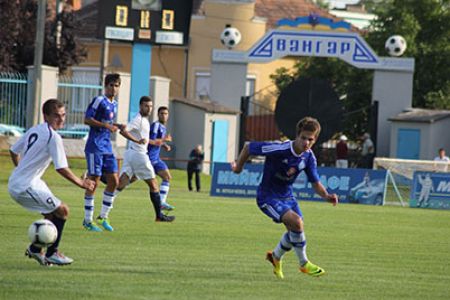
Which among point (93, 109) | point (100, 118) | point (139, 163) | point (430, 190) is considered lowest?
point (430, 190)

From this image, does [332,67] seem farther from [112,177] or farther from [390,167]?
[112,177]

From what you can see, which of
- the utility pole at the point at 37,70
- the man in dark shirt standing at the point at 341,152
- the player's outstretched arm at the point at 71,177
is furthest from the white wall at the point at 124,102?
the player's outstretched arm at the point at 71,177

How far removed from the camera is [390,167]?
108 feet

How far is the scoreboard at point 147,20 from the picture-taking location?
3747 centimetres

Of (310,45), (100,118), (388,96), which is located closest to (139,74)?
(310,45)

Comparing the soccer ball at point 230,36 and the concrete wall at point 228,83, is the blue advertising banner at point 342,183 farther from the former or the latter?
the soccer ball at point 230,36

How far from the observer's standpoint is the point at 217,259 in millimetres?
13555

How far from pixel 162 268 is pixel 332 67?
150ft

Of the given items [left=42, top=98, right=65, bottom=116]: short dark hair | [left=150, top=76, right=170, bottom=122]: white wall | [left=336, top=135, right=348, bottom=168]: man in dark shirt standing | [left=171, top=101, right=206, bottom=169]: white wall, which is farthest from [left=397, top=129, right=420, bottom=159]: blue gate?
[left=42, top=98, right=65, bottom=116]: short dark hair

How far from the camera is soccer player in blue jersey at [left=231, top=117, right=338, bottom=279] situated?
1220cm

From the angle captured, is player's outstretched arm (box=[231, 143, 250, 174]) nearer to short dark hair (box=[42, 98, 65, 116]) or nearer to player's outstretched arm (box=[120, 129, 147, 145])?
short dark hair (box=[42, 98, 65, 116])

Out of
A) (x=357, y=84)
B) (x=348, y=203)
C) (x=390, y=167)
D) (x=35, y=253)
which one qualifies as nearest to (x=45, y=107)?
(x=35, y=253)

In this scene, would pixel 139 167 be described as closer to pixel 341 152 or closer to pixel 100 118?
pixel 100 118

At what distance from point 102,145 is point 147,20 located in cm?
2156
